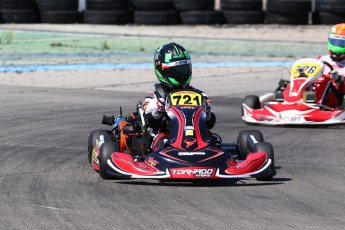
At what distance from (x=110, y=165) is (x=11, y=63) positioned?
11.5 metres

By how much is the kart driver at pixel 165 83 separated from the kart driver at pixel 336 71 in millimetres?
4023

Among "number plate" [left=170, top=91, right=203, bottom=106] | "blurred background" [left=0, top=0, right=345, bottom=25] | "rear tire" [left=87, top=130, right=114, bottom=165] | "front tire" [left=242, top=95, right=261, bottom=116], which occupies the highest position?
"number plate" [left=170, top=91, right=203, bottom=106]

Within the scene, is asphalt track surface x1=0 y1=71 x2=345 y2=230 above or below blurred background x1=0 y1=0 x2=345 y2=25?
above

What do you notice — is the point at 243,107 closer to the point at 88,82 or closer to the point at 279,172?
the point at 279,172

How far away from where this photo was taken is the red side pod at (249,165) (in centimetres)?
743

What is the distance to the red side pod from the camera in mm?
A: 7430

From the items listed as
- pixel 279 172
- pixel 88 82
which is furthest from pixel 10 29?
pixel 279 172

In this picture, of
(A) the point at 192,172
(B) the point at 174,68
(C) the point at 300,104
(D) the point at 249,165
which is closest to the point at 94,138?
(B) the point at 174,68

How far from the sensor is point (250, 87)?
15.8m

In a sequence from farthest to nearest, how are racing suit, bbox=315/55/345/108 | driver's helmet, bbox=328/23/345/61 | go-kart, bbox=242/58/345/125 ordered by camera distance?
driver's helmet, bbox=328/23/345/61 < racing suit, bbox=315/55/345/108 < go-kart, bbox=242/58/345/125

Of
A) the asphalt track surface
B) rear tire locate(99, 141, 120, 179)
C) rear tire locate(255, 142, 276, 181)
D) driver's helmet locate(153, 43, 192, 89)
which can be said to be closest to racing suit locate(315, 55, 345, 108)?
the asphalt track surface

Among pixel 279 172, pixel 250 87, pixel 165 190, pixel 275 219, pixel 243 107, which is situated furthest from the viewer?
pixel 250 87

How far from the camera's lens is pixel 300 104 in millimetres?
11812

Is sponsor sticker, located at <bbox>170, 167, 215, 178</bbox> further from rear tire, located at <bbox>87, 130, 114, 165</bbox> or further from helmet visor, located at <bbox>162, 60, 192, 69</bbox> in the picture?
helmet visor, located at <bbox>162, 60, 192, 69</bbox>
